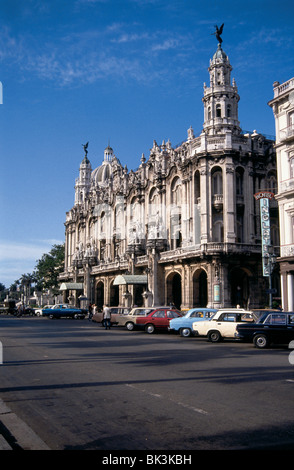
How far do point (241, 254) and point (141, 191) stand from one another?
19.8 m

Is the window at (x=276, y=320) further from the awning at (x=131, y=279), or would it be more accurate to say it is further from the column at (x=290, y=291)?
the awning at (x=131, y=279)

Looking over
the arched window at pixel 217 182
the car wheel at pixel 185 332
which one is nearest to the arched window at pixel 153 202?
the arched window at pixel 217 182

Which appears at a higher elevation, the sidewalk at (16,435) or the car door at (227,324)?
the car door at (227,324)

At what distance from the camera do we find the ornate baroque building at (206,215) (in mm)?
43594

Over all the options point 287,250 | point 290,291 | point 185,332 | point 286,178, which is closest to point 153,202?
point 286,178

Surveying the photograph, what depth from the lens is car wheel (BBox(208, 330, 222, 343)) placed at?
70.6 feet

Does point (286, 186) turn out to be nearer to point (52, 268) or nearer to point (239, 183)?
point (239, 183)

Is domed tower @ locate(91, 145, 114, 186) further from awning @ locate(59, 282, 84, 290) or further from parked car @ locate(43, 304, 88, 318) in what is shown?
parked car @ locate(43, 304, 88, 318)

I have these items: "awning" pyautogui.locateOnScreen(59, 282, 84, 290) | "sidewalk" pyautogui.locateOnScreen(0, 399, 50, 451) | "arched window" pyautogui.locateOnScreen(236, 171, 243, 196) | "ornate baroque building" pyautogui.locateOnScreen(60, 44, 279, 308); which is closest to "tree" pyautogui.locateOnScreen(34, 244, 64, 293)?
"awning" pyautogui.locateOnScreen(59, 282, 84, 290)

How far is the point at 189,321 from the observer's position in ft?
79.9

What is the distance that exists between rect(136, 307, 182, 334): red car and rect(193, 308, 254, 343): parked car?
5654 millimetres

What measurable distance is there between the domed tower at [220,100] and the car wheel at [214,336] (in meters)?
28.8
